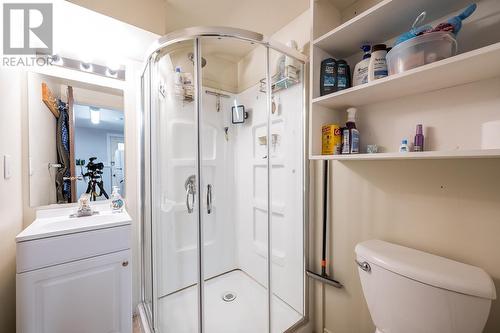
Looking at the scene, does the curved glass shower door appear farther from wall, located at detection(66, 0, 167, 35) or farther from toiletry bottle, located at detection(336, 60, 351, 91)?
toiletry bottle, located at detection(336, 60, 351, 91)

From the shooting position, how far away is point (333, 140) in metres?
1.12

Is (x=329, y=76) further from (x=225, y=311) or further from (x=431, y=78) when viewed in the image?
(x=225, y=311)

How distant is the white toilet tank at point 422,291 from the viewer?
0.70 m

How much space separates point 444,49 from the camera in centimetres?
74

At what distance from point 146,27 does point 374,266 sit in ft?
6.17

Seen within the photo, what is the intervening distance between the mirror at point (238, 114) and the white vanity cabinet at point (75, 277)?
1.13 meters

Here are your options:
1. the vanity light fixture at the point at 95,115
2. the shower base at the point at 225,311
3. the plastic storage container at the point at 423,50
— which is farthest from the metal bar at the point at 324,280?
the vanity light fixture at the point at 95,115

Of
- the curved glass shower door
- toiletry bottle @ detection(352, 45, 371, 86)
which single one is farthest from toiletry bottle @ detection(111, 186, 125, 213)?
toiletry bottle @ detection(352, 45, 371, 86)

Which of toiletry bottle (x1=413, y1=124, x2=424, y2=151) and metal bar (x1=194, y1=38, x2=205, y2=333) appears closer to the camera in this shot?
toiletry bottle (x1=413, y1=124, x2=424, y2=151)

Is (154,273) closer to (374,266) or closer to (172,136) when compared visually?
(172,136)

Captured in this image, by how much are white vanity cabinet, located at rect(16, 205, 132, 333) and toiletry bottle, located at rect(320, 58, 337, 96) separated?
1.45 m

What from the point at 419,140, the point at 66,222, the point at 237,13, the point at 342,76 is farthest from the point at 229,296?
the point at 237,13

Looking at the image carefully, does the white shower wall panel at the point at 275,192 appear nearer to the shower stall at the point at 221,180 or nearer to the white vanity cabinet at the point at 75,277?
the shower stall at the point at 221,180

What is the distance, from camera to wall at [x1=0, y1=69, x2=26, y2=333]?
3.53ft
